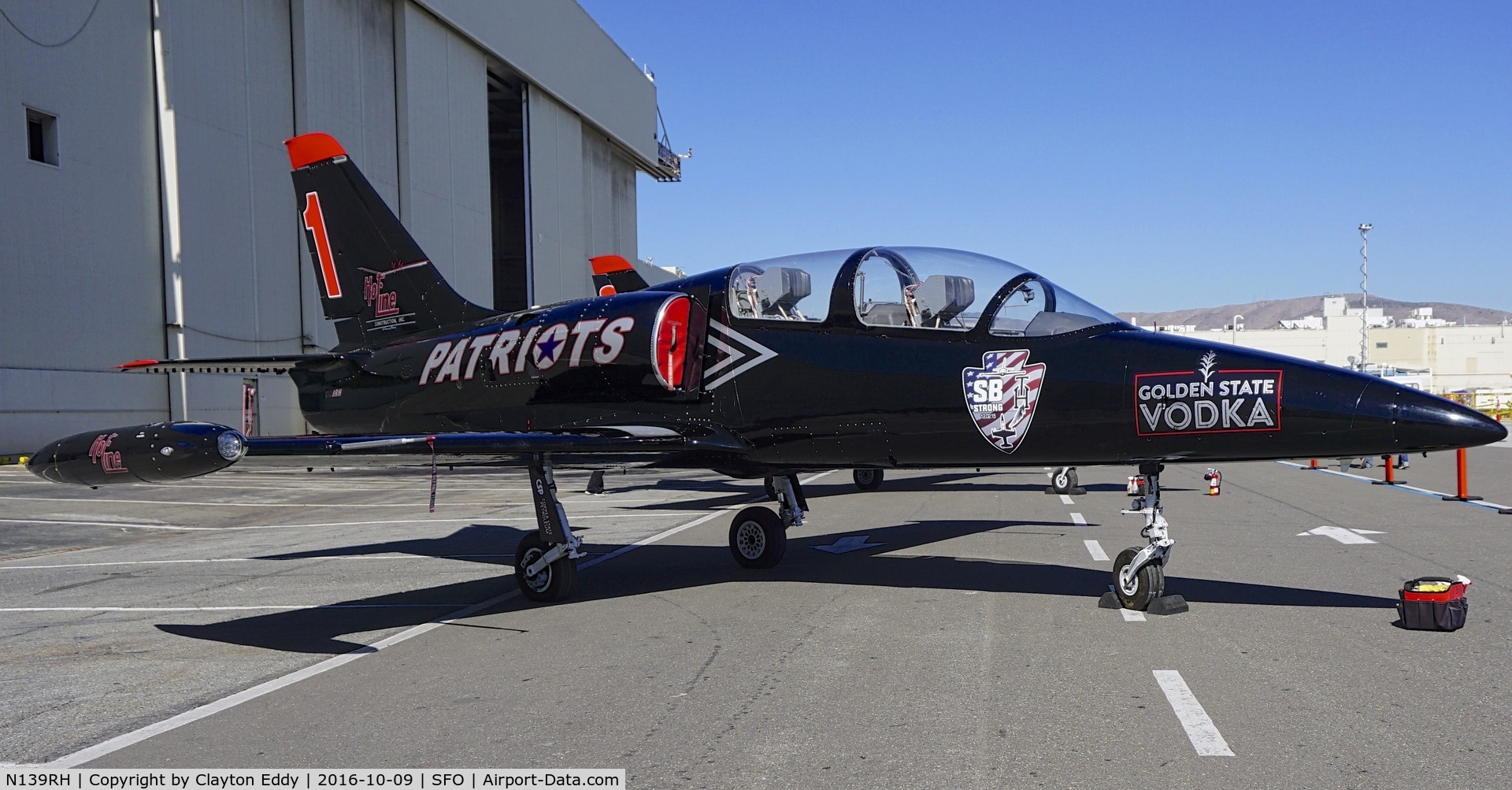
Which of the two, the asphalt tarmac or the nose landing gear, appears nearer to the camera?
the asphalt tarmac

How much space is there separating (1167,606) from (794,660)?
2.86 metres

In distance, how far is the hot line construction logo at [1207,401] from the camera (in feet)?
22.0

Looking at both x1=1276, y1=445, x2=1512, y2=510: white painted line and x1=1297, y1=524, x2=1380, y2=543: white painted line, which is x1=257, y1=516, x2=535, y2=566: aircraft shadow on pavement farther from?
x1=1276, y1=445, x2=1512, y2=510: white painted line

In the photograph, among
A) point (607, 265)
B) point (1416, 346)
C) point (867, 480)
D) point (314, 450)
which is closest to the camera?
point (314, 450)

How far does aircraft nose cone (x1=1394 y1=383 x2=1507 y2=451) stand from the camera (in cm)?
621

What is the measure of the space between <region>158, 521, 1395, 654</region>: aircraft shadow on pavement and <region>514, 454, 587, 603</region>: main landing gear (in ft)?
0.52

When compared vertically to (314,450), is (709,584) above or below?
below

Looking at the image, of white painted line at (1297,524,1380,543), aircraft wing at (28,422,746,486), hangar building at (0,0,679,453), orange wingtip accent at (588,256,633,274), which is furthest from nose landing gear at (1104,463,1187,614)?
orange wingtip accent at (588,256,633,274)

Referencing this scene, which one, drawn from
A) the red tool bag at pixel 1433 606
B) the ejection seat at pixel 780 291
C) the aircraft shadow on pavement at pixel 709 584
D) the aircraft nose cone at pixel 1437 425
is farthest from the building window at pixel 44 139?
the red tool bag at pixel 1433 606

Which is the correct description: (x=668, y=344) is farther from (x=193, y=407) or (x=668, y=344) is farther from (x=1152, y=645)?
(x=193, y=407)

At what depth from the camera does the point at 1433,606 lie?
6754 millimetres

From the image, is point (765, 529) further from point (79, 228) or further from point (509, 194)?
point (509, 194)

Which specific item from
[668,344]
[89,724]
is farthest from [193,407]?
[89,724]

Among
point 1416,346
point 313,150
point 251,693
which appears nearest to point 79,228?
point 313,150
